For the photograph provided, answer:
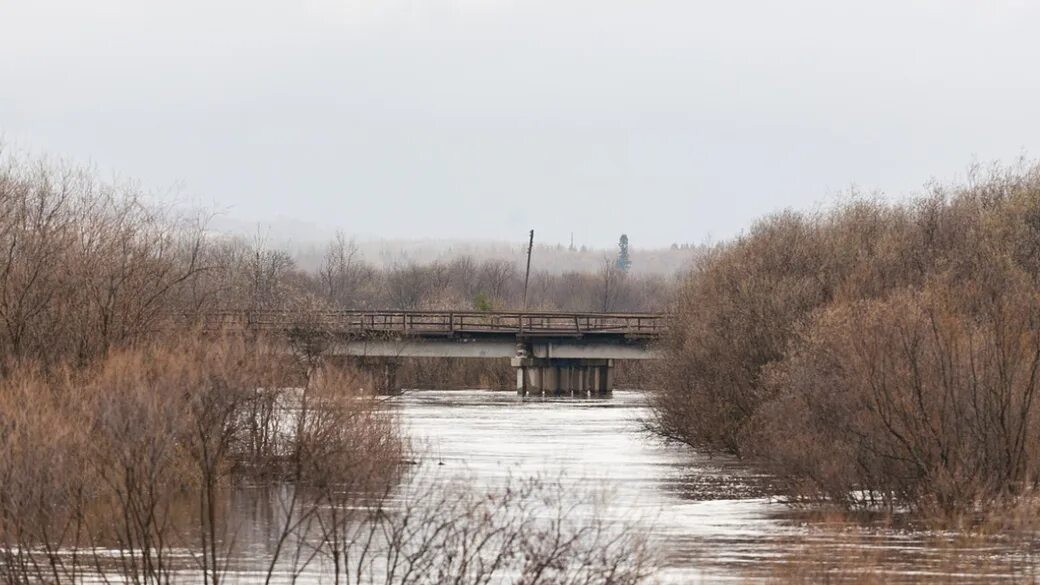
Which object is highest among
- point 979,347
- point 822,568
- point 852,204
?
point 852,204

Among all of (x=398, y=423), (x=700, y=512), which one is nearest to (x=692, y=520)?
(x=700, y=512)

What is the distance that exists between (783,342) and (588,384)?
A: 145ft

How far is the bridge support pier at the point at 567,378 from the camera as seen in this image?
3246 inches

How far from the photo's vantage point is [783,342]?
3991cm

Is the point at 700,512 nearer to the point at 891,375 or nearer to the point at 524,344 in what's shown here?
the point at 891,375

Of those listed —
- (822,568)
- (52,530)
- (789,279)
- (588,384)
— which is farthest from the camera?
(588,384)

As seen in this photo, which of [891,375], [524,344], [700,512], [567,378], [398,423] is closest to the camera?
[891,375]

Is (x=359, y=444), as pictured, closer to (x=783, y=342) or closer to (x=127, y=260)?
(x=127, y=260)

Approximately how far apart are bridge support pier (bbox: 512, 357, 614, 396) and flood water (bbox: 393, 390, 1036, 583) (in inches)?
942

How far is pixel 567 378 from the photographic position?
276 ft

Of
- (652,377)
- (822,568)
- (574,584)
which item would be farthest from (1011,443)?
(652,377)

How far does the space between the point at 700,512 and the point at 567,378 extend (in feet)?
177

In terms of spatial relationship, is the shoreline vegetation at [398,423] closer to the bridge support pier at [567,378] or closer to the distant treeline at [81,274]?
the distant treeline at [81,274]

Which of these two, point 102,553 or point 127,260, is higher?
point 127,260
